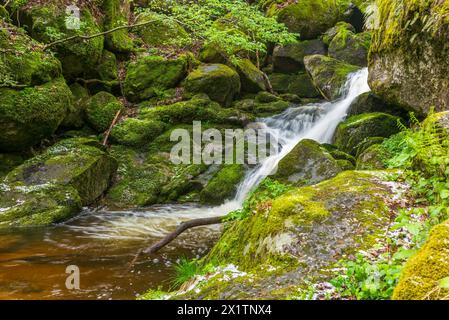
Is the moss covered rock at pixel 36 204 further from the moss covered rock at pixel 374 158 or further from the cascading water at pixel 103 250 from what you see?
the moss covered rock at pixel 374 158

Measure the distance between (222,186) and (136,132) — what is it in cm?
386

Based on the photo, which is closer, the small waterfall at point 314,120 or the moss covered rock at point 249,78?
the small waterfall at point 314,120

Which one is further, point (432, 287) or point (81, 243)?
point (81, 243)

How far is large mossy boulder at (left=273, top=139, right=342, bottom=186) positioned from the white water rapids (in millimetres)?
1653

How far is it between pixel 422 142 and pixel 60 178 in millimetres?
8296

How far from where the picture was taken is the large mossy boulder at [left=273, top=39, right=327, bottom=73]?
18203 mm

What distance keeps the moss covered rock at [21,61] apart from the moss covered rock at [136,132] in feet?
8.57

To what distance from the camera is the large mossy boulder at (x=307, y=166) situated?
327 inches

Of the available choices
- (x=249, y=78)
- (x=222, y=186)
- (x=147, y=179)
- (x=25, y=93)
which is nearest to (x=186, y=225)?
(x=222, y=186)

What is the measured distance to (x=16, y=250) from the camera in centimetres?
666

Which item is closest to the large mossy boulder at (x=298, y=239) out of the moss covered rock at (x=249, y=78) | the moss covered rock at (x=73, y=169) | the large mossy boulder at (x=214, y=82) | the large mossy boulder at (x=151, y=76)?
the moss covered rock at (x=73, y=169)

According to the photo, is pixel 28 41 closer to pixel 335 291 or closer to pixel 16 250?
pixel 16 250

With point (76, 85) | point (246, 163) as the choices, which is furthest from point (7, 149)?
point (246, 163)

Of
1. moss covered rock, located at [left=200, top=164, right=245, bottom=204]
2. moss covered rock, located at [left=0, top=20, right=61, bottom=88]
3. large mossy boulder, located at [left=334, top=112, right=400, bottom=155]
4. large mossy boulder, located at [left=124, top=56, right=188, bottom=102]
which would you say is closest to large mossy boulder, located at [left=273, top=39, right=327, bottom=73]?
large mossy boulder, located at [left=124, top=56, right=188, bottom=102]
